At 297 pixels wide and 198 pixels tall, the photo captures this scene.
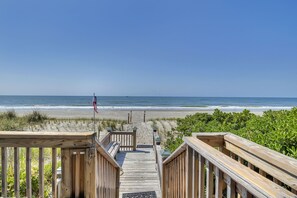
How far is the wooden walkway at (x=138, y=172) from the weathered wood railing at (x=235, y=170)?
120 inches

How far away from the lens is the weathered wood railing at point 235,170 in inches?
35.9

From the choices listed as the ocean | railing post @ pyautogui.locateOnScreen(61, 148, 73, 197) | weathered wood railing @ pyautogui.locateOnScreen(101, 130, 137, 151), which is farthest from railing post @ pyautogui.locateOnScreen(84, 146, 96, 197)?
the ocean

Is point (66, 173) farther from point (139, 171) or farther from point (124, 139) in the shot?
point (124, 139)

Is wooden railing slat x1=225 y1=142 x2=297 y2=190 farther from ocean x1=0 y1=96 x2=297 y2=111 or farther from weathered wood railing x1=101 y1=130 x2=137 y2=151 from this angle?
ocean x1=0 y1=96 x2=297 y2=111

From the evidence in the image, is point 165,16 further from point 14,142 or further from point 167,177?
point 14,142

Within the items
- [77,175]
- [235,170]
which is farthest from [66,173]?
[235,170]

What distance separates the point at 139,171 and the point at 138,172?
0.31 feet

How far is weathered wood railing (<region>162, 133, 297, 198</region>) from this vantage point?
2.99 feet

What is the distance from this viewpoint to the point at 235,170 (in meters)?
1.07

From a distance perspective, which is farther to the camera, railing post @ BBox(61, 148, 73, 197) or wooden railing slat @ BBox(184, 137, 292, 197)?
railing post @ BBox(61, 148, 73, 197)

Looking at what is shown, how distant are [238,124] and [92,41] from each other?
21.1 metres

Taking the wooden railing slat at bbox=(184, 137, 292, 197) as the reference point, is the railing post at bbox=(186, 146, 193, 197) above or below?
below

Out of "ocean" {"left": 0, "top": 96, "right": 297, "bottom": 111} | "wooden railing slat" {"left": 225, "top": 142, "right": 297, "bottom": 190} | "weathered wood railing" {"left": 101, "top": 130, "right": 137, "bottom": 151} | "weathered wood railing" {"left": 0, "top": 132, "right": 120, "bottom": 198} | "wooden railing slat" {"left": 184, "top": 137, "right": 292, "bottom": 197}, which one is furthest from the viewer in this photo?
"ocean" {"left": 0, "top": 96, "right": 297, "bottom": 111}

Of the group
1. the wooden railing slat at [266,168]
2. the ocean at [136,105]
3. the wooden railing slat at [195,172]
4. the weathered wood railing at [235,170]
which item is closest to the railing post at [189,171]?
the weathered wood railing at [235,170]
